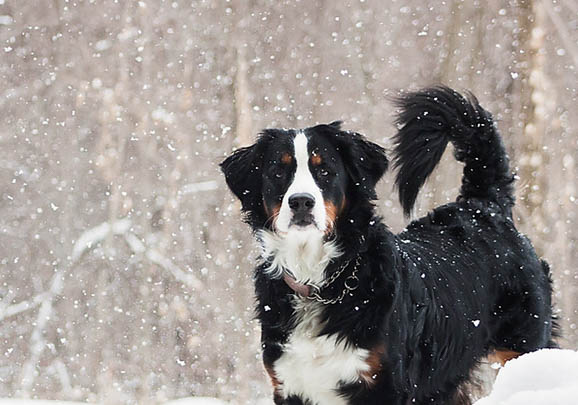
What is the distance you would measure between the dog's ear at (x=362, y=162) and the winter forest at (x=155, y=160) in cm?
832

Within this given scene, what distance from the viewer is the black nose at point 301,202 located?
11.4ft

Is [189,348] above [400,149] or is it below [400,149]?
below

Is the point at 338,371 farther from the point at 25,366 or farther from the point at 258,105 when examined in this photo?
the point at 25,366

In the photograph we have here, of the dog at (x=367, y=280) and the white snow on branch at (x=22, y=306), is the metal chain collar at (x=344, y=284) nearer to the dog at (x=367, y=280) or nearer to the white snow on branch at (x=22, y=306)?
the dog at (x=367, y=280)

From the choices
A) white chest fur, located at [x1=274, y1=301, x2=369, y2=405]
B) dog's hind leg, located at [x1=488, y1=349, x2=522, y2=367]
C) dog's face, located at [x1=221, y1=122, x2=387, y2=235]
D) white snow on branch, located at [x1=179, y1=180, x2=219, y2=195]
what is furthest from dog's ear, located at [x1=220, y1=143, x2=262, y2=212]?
white snow on branch, located at [x1=179, y1=180, x2=219, y2=195]

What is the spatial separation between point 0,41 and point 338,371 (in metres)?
11.2

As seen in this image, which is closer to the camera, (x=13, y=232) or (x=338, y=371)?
(x=338, y=371)

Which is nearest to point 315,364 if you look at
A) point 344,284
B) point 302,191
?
point 344,284

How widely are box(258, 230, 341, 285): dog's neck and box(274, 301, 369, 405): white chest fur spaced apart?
16 cm

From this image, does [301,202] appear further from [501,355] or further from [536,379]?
[536,379]

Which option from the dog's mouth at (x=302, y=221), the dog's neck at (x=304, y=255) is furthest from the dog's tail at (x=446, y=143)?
the dog's mouth at (x=302, y=221)

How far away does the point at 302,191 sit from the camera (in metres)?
3.50

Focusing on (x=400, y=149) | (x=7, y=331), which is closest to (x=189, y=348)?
(x=7, y=331)

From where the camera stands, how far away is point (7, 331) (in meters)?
14.3
